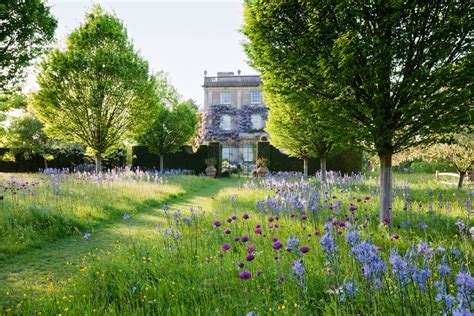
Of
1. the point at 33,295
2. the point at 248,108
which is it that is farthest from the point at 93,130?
the point at 248,108

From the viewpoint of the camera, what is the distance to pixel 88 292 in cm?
399

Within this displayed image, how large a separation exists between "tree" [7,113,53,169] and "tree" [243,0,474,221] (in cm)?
2055

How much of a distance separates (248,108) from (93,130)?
86.7ft

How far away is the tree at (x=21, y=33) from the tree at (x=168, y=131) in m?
13.1

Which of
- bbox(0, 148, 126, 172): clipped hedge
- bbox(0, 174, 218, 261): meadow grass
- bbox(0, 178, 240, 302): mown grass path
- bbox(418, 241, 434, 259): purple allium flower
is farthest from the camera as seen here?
bbox(0, 148, 126, 172): clipped hedge

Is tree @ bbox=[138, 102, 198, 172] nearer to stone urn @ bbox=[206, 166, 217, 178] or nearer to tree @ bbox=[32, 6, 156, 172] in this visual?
stone urn @ bbox=[206, 166, 217, 178]

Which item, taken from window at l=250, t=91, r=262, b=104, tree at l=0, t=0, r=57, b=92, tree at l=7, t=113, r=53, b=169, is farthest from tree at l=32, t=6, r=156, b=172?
window at l=250, t=91, r=262, b=104

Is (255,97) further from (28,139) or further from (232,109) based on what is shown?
(28,139)

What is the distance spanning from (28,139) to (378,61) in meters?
23.6

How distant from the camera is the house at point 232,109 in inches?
1554

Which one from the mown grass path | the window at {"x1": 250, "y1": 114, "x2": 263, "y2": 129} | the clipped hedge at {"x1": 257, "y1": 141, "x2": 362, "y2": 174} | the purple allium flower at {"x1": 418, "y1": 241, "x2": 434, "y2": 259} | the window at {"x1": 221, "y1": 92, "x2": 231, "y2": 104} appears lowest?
the mown grass path

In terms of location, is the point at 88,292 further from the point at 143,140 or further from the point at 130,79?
Result: the point at 143,140

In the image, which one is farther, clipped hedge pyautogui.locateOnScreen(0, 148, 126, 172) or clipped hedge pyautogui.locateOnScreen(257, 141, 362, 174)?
clipped hedge pyautogui.locateOnScreen(0, 148, 126, 172)

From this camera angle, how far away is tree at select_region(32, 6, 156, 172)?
13.9 meters
